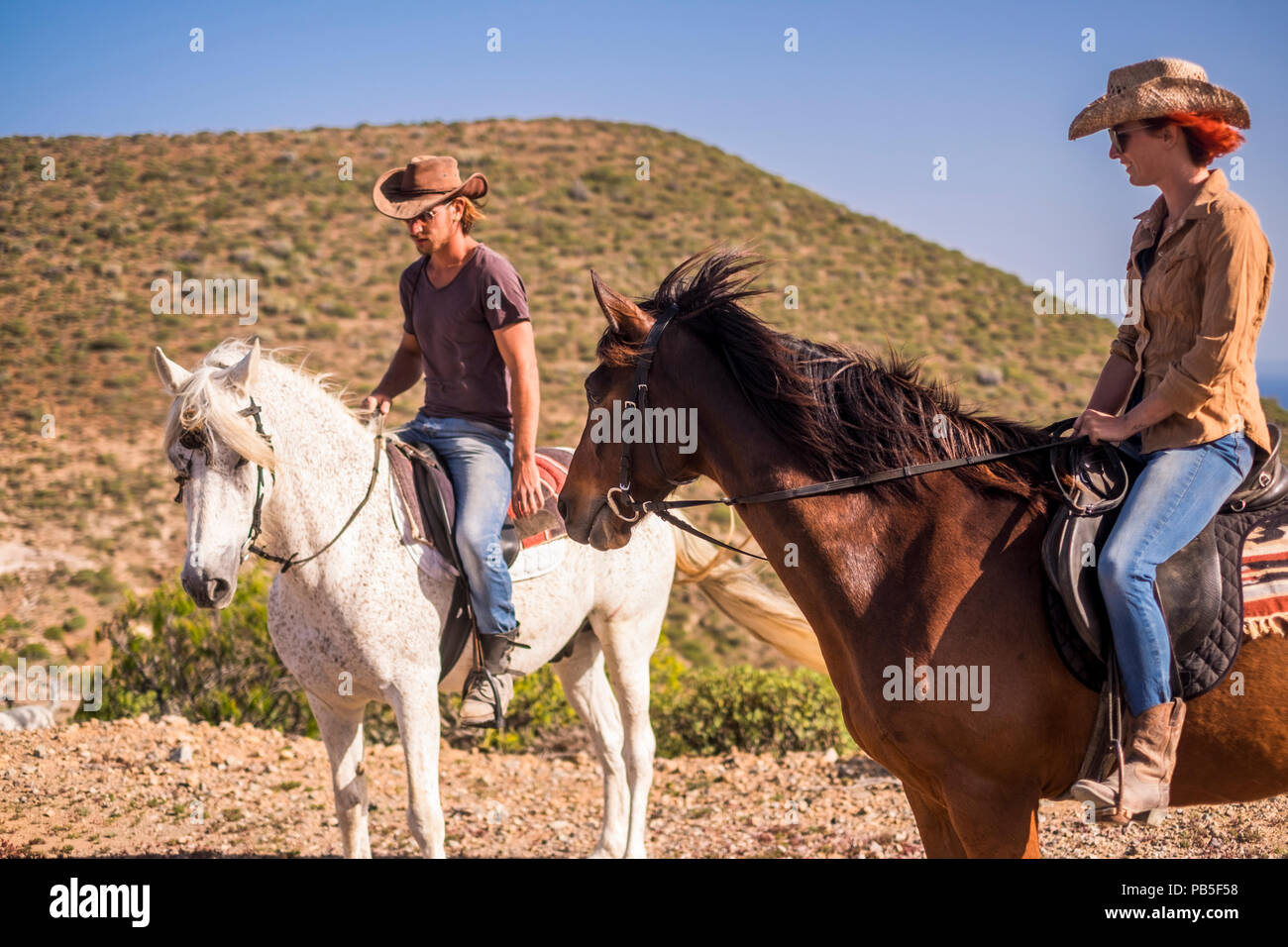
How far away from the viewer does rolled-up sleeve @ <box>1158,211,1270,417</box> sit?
3154mm

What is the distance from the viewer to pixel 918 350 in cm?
3378

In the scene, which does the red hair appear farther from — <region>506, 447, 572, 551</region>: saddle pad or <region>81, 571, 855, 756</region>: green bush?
<region>81, 571, 855, 756</region>: green bush

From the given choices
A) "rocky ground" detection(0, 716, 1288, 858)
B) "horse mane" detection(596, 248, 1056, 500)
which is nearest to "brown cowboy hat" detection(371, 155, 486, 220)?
"horse mane" detection(596, 248, 1056, 500)

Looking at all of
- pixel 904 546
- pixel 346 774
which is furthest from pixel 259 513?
pixel 904 546

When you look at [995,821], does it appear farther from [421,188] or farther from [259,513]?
[421,188]

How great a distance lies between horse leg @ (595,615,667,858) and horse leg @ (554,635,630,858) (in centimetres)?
7

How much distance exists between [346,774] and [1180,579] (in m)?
3.82

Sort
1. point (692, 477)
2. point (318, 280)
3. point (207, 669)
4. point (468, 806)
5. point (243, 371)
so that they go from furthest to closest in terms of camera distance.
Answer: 1. point (318, 280)
2. point (207, 669)
3. point (468, 806)
4. point (243, 371)
5. point (692, 477)

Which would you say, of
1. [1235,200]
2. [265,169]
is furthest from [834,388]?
[265,169]

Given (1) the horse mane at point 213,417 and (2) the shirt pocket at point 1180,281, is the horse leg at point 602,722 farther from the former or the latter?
(2) the shirt pocket at point 1180,281

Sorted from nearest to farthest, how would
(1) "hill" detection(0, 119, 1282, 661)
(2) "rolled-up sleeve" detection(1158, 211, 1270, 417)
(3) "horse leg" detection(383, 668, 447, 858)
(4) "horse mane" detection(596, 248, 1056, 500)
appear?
(2) "rolled-up sleeve" detection(1158, 211, 1270, 417), (4) "horse mane" detection(596, 248, 1056, 500), (3) "horse leg" detection(383, 668, 447, 858), (1) "hill" detection(0, 119, 1282, 661)

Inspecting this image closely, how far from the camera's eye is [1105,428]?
11.2 feet

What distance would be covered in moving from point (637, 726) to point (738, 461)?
3083 millimetres
